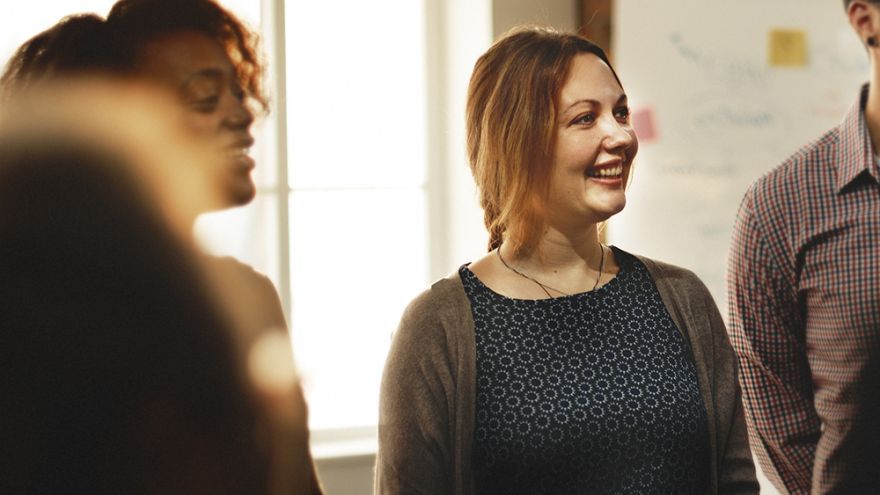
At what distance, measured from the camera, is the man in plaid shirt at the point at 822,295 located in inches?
48.5

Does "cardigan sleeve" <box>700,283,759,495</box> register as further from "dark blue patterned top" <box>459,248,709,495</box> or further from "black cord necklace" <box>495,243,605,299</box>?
"black cord necklace" <box>495,243,605,299</box>

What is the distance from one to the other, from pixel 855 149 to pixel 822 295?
202mm

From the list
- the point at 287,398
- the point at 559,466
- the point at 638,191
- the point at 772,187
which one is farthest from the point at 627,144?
the point at 638,191

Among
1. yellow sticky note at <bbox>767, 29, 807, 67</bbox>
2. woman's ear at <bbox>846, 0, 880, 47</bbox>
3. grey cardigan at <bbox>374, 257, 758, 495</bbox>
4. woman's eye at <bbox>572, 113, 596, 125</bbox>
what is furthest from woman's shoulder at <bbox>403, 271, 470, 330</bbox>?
yellow sticky note at <bbox>767, 29, 807, 67</bbox>

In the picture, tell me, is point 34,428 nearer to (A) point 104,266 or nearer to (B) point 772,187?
(A) point 104,266

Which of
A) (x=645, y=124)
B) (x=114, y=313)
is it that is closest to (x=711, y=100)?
(x=645, y=124)

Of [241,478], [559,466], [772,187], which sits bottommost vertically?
[559,466]

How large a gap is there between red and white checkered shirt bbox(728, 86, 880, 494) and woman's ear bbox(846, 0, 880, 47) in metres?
0.11

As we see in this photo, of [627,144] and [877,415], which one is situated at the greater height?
[627,144]

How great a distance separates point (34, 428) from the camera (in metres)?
0.77

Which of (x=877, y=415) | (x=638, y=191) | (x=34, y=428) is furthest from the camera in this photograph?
(x=638, y=191)

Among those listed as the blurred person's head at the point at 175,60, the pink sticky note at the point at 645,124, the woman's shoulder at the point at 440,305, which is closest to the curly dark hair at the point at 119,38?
the blurred person's head at the point at 175,60

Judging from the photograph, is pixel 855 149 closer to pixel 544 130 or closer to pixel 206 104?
pixel 544 130

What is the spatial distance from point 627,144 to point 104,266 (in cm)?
76
